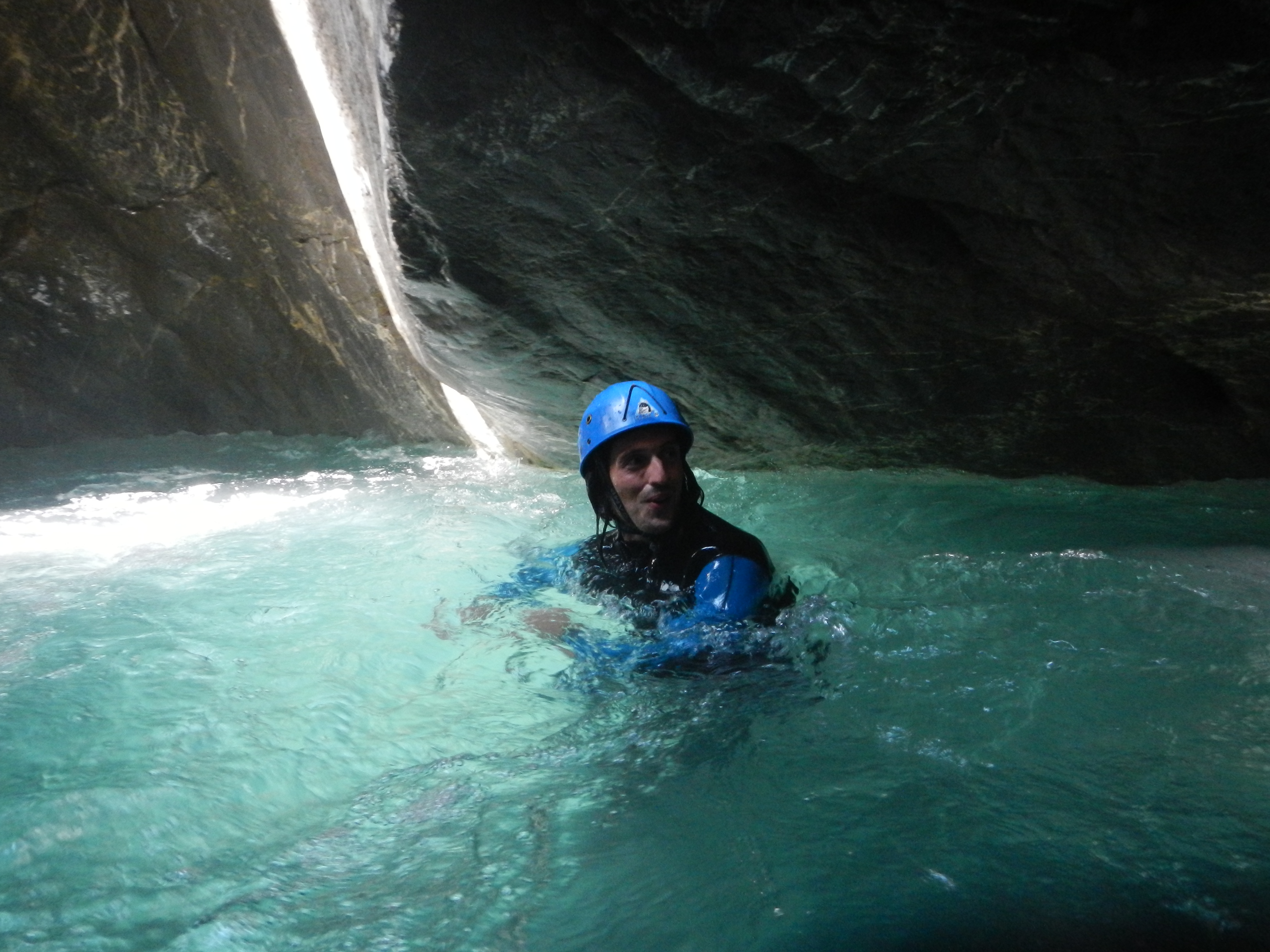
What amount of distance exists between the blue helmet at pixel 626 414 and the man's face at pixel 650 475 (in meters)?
0.05

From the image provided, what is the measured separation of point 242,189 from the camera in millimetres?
6473

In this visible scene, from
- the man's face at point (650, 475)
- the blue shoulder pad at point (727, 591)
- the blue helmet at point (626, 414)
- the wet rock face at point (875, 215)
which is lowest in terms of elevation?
the blue shoulder pad at point (727, 591)

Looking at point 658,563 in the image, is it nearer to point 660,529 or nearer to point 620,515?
point 660,529

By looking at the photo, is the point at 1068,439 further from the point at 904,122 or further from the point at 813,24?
the point at 813,24

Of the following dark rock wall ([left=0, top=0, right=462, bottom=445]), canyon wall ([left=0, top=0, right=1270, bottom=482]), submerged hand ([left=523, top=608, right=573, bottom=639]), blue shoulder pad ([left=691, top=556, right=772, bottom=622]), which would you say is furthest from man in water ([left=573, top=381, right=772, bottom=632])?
dark rock wall ([left=0, top=0, right=462, bottom=445])

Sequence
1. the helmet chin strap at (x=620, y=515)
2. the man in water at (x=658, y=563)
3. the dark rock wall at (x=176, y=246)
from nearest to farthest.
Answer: the man in water at (x=658, y=563), the helmet chin strap at (x=620, y=515), the dark rock wall at (x=176, y=246)

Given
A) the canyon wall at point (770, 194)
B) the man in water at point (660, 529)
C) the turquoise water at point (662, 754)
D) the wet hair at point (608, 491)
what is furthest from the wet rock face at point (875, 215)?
A: the wet hair at point (608, 491)

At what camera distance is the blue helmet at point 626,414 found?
2.91 meters

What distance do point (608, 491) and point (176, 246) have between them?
17.5ft

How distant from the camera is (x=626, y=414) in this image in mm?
2928

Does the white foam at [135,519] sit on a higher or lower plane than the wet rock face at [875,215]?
lower

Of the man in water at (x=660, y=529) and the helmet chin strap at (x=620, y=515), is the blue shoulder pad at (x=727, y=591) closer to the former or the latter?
the man in water at (x=660, y=529)

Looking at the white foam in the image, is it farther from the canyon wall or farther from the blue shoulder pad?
the blue shoulder pad

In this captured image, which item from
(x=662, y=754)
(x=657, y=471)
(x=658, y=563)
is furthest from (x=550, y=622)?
(x=662, y=754)
